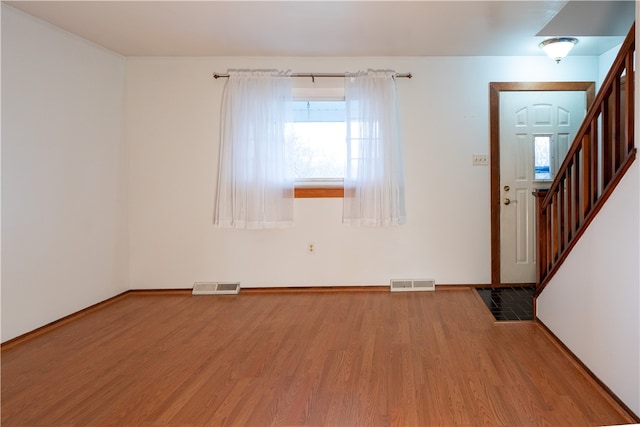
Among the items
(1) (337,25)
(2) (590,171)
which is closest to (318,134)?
(1) (337,25)

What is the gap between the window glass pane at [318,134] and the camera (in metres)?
4.16

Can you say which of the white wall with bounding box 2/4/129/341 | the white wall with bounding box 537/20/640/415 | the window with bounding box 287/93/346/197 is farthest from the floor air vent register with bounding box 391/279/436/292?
the white wall with bounding box 2/4/129/341

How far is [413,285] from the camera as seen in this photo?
4.11 metres

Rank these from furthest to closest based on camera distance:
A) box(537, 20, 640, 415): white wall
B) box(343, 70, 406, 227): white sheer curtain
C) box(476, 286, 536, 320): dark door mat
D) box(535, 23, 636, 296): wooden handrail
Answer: box(343, 70, 406, 227): white sheer curtain
box(476, 286, 536, 320): dark door mat
box(535, 23, 636, 296): wooden handrail
box(537, 20, 640, 415): white wall

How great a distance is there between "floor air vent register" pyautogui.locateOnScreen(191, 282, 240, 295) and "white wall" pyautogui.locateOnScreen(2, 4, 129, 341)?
785mm

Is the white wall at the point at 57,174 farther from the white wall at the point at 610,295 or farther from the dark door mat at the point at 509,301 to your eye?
the white wall at the point at 610,295

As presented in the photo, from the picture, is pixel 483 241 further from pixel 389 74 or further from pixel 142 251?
pixel 142 251

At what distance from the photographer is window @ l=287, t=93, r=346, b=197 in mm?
4160

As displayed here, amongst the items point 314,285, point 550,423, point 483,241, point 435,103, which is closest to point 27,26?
point 314,285

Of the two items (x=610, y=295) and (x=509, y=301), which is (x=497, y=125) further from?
(x=610, y=295)

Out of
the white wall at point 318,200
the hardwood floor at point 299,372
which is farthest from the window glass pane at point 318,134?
the hardwood floor at point 299,372

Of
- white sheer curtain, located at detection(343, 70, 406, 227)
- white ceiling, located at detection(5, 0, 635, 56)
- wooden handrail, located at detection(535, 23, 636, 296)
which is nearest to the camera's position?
wooden handrail, located at detection(535, 23, 636, 296)

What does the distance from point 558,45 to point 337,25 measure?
2033mm

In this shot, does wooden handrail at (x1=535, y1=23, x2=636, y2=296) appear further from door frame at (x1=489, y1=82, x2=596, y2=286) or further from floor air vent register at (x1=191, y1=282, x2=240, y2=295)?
floor air vent register at (x1=191, y1=282, x2=240, y2=295)
